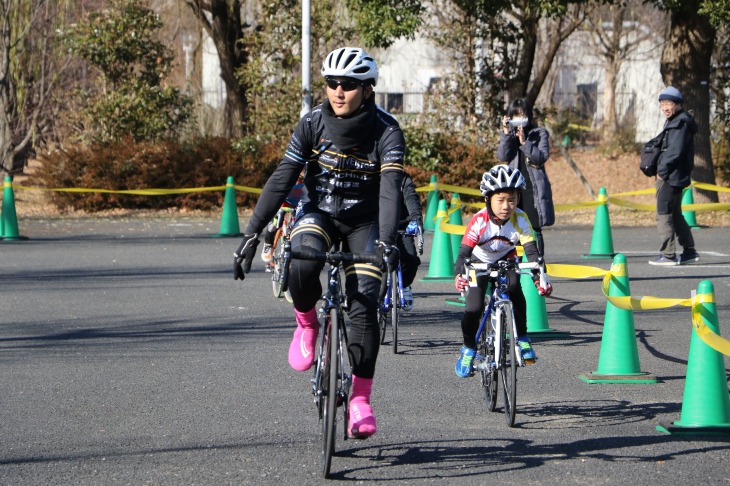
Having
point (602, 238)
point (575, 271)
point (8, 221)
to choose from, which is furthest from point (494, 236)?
point (8, 221)

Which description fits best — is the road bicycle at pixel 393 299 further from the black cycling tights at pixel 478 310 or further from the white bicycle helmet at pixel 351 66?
the white bicycle helmet at pixel 351 66

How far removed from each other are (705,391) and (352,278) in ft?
7.15

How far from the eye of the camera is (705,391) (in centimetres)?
601

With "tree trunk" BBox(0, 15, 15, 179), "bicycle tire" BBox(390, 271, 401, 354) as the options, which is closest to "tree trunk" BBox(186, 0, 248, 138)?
"tree trunk" BBox(0, 15, 15, 179)

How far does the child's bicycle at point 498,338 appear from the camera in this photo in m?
6.10

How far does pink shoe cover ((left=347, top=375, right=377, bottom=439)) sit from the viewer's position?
5180mm

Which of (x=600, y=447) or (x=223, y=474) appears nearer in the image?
(x=223, y=474)

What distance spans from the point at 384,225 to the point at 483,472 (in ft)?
4.32

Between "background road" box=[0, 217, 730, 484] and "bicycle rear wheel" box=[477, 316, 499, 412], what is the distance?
0.44 ft

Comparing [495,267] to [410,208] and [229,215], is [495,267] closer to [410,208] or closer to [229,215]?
[410,208]

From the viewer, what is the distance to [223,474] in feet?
17.1

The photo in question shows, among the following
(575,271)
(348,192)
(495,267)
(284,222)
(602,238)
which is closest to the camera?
(348,192)

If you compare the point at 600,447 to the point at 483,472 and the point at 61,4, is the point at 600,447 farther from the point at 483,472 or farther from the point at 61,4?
the point at 61,4

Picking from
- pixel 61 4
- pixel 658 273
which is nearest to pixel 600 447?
pixel 658 273
